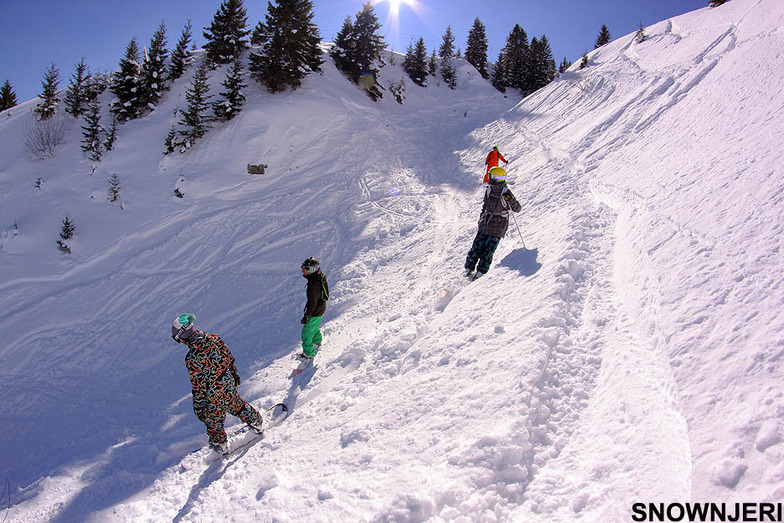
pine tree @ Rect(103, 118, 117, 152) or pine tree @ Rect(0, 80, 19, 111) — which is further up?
pine tree @ Rect(0, 80, 19, 111)

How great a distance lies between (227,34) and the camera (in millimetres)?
19078

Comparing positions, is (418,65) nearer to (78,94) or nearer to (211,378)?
(78,94)

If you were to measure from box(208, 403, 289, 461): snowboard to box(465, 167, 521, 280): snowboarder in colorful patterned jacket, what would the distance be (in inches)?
144

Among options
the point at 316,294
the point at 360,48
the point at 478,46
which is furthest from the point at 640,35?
the point at 478,46

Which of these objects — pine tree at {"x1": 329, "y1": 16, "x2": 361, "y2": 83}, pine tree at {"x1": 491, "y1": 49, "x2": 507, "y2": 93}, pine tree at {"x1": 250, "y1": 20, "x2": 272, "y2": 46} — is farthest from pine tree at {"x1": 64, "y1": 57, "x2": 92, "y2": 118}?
pine tree at {"x1": 491, "y1": 49, "x2": 507, "y2": 93}

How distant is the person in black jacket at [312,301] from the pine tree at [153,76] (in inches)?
627

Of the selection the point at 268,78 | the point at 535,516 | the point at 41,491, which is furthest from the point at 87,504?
the point at 268,78

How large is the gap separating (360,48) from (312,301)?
24.8 metres

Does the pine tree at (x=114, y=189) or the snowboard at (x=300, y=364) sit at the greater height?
the pine tree at (x=114, y=189)

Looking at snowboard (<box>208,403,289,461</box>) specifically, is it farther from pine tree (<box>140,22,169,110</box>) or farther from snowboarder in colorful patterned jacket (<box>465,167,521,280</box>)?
pine tree (<box>140,22,169,110</box>)

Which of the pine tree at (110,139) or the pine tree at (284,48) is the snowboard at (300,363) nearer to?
the pine tree at (110,139)

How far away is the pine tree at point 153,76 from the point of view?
1620cm

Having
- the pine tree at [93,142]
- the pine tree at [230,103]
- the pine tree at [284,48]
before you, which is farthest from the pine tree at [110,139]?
the pine tree at [284,48]

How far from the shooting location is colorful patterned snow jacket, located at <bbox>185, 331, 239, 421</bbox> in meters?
4.14
